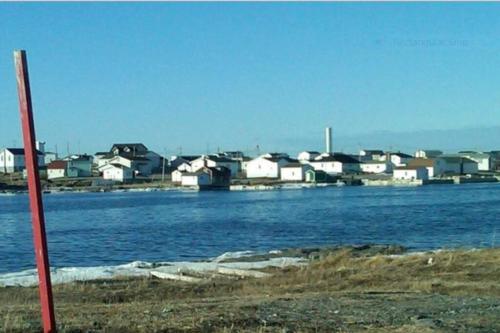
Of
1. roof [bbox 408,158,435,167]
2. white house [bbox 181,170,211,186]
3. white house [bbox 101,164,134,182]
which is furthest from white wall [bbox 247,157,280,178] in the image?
white house [bbox 101,164,134,182]

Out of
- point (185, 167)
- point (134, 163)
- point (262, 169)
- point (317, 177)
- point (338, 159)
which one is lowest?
point (317, 177)

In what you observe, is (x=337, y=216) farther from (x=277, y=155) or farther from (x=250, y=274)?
(x=277, y=155)

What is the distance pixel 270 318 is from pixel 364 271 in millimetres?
8458

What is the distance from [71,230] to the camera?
5041 centimetres

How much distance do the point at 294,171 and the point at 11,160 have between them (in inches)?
2089

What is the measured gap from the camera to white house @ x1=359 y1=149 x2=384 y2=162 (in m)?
172

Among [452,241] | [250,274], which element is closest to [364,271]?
[250,274]

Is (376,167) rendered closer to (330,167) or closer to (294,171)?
(330,167)

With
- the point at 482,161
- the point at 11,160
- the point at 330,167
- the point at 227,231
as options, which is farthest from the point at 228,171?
the point at 227,231

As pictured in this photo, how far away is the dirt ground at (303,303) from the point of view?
827 cm

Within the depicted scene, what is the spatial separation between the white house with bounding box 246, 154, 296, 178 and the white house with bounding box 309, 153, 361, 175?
21.8 feet

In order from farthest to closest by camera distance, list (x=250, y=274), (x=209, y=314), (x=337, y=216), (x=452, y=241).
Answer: (x=337, y=216), (x=452, y=241), (x=250, y=274), (x=209, y=314)

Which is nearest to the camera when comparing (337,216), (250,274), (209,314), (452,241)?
(209,314)

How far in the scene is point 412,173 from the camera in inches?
5133
